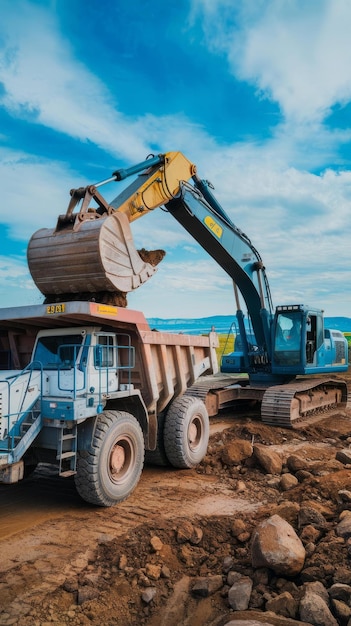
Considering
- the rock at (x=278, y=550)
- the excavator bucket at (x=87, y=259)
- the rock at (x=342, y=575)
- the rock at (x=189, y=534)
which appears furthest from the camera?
the excavator bucket at (x=87, y=259)

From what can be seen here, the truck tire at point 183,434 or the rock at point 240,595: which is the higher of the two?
the truck tire at point 183,434

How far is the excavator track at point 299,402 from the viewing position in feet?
39.9

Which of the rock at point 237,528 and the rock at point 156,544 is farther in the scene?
the rock at point 237,528

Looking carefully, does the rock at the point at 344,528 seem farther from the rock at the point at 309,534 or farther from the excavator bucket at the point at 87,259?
the excavator bucket at the point at 87,259

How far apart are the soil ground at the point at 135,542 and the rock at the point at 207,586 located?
0.18ft

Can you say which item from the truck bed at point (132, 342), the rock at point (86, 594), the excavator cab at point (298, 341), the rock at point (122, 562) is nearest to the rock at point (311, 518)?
the rock at point (122, 562)

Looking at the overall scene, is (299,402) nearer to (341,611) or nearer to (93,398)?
(93,398)

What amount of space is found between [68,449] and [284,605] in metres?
3.43

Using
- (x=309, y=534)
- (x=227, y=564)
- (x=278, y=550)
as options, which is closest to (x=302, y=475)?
(x=309, y=534)

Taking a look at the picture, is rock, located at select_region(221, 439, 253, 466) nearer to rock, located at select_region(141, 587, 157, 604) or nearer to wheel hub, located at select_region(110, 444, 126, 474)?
wheel hub, located at select_region(110, 444, 126, 474)

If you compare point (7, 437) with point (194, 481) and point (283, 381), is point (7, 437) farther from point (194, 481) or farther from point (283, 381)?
point (283, 381)

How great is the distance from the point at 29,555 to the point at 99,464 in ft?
4.65

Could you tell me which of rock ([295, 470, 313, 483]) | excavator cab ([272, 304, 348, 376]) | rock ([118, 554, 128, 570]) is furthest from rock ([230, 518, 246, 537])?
excavator cab ([272, 304, 348, 376])

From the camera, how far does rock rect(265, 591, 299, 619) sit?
13.0 feet
